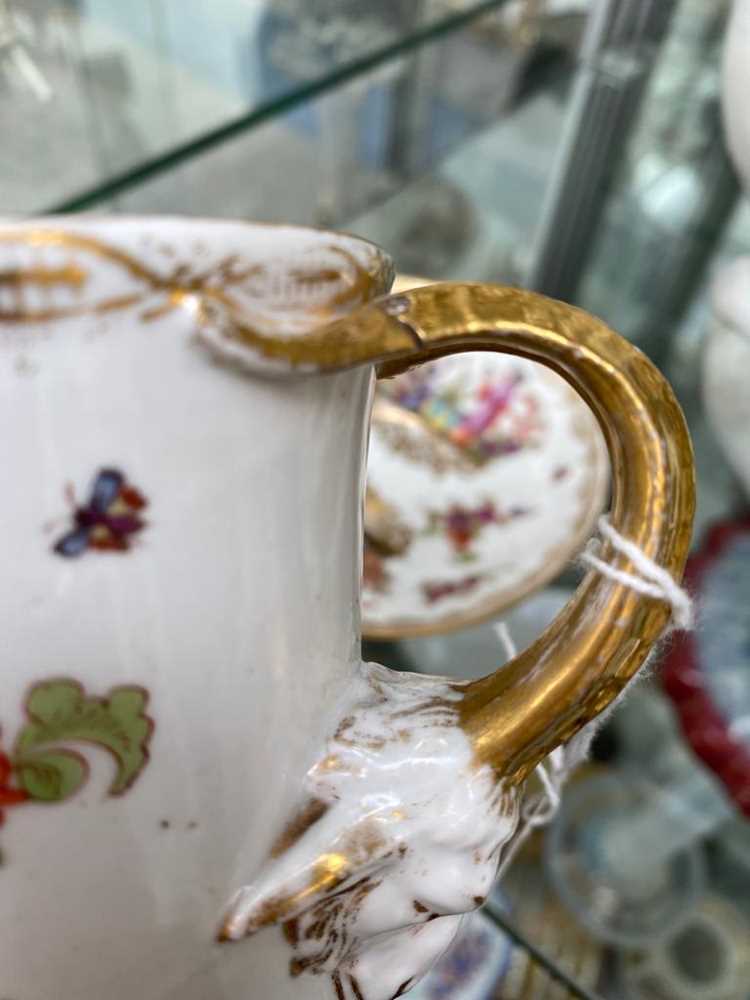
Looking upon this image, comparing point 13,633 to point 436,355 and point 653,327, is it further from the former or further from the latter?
point 653,327

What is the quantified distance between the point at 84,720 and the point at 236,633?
3 cm

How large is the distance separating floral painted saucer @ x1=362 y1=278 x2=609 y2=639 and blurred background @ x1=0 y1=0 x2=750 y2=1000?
0.11ft

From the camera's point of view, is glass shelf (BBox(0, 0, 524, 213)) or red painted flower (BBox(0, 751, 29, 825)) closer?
red painted flower (BBox(0, 751, 29, 825))

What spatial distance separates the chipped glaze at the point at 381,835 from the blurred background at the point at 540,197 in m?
0.21

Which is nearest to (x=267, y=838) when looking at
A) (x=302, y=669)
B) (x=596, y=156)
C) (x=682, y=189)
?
(x=302, y=669)

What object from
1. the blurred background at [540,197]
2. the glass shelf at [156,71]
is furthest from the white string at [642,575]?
the glass shelf at [156,71]

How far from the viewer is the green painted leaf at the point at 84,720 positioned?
13 cm

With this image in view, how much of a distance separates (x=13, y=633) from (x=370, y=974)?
105 millimetres

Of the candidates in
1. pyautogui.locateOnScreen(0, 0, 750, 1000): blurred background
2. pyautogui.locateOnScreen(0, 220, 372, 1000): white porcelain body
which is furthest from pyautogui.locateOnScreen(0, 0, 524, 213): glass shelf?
pyautogui.locateOnScreen(0, 220, 372, 1000): white porcelain body

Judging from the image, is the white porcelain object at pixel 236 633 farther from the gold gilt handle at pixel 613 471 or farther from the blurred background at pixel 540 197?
the blurred background at pixel 540 197

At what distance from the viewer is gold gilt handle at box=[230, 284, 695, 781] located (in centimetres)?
13

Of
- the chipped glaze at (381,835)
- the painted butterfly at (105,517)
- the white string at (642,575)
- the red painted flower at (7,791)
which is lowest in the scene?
the chipped glaze at (381,835)

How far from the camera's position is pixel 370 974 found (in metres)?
0.18

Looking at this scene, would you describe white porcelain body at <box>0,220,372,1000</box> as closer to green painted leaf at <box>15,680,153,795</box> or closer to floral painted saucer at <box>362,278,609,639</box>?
green painted leaf at <box>15,680,153,795</box>
